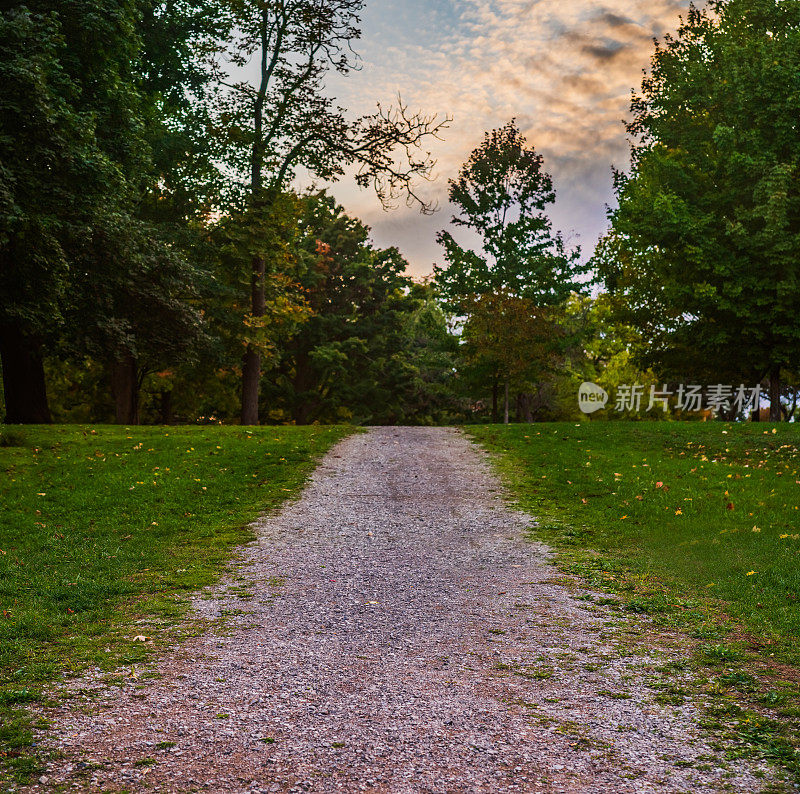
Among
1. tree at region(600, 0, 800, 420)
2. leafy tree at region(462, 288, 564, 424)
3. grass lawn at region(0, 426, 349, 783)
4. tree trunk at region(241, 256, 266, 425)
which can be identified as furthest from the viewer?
leafy tree at region(462, 288, 564, 424)

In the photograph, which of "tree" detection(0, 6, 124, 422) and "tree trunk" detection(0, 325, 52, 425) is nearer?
"tree" detection(0, 6, 124, 422)

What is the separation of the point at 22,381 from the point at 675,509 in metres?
17.0

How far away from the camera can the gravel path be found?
3688 millimetres

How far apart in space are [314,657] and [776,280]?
64.4 ft

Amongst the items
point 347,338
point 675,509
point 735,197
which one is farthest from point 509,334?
point 675,509

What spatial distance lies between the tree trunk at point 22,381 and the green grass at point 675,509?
12.2m

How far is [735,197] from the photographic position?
21.0 meters

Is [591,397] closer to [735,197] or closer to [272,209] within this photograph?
[735,197]

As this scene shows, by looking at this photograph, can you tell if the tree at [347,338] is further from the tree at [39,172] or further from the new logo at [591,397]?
the tree at [39,172]

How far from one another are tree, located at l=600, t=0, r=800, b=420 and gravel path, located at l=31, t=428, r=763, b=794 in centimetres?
1504

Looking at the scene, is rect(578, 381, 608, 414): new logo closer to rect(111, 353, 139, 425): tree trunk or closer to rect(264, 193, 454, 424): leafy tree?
rect(264, 193, 454, 424): leafy tree

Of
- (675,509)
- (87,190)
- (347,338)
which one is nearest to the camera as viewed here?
(675,509)

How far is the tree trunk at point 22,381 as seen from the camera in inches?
741

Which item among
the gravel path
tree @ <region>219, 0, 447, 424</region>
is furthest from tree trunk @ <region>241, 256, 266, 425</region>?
the gravel path
